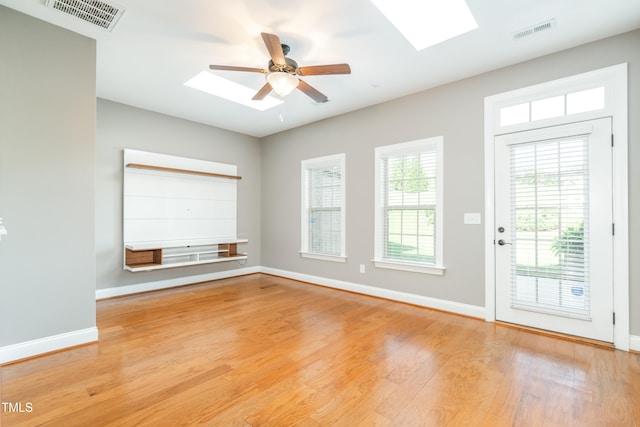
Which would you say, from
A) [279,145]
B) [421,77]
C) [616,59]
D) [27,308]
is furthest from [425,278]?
[27,308]

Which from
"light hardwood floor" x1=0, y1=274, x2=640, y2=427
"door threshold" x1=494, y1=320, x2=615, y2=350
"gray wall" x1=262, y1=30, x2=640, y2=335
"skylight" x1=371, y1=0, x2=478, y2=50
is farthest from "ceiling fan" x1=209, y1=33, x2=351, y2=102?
"door threshold" x1=494, y1=320, x2=615, y2=350

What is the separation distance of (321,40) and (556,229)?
2.92m

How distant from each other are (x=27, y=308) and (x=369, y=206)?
3806 mm

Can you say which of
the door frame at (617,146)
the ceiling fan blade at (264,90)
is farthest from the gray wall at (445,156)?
the ceiling fan blade at (264,90)

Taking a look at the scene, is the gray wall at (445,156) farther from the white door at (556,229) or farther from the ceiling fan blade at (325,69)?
the ceiling fan blade at (325,69)

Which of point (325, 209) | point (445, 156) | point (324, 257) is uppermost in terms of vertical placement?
point (445, 156)

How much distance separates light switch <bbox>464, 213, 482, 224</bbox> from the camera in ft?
11.2

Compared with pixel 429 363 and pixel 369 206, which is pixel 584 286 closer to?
pixel 429 363

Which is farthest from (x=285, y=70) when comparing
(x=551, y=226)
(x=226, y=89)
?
(x=551, y=226)

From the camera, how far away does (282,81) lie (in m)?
2.71

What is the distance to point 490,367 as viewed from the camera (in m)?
2.31

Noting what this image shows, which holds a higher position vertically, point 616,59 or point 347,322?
point 616,59

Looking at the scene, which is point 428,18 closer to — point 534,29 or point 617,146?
point 534,29

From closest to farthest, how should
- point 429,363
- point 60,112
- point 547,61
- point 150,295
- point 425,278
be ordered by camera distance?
point 429,363, point 60,112, point 547,61, point 425,278, point 150,295
